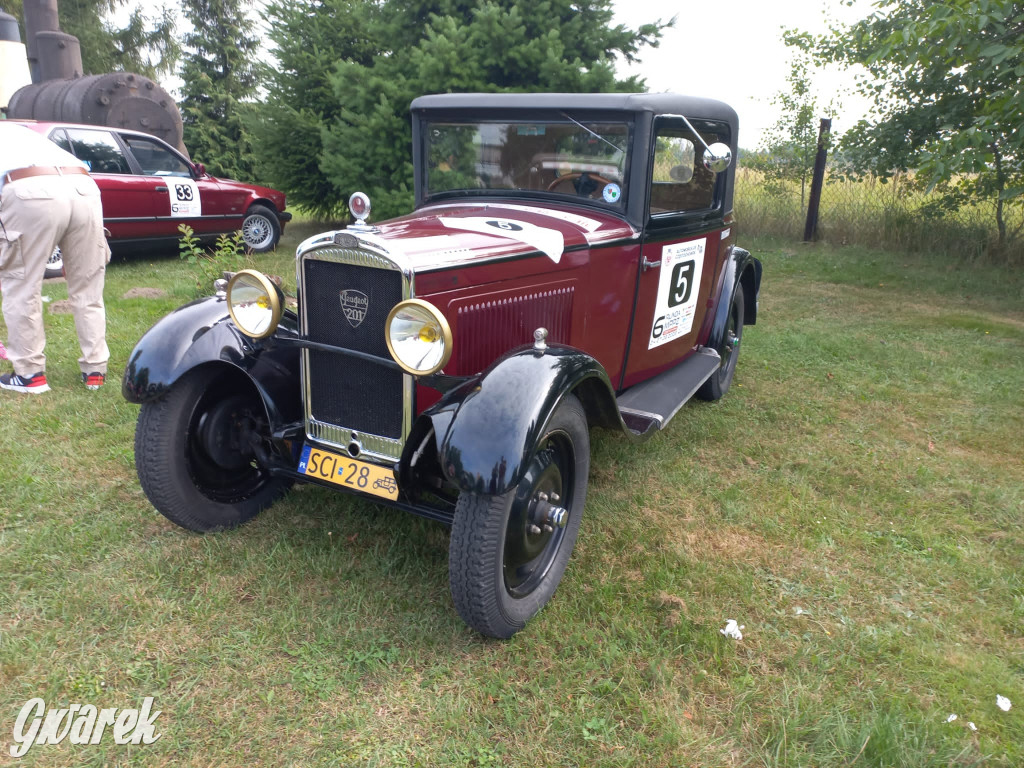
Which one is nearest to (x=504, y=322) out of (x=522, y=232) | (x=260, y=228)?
(x=522, y=232)

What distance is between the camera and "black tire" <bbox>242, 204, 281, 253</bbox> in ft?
29.7

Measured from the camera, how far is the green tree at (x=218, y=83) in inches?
609

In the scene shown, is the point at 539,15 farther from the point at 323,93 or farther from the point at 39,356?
the point at 39,356

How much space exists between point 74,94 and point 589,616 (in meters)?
11.0

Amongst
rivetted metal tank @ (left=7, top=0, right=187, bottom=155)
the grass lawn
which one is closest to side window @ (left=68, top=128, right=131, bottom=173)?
rivetted metal tank @ (left=7, top=0, right=187, bottom=155)

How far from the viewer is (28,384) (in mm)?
4199

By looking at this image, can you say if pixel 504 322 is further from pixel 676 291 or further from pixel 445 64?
pixel 445 64

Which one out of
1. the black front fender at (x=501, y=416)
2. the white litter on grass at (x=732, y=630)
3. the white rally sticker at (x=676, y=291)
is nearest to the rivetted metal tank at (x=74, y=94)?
the white rally sticker at (x=676, y=291)

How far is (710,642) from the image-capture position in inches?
93.4

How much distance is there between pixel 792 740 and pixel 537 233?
6.52 feet

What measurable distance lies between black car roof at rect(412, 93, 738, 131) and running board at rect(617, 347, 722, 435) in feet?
4.41

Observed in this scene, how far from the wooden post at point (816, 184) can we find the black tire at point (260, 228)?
7614 millimetres

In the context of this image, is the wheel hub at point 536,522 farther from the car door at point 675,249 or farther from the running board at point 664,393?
the car door at point 675,249

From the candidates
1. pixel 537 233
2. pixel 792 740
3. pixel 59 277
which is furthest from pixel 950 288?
pixel 59 277
